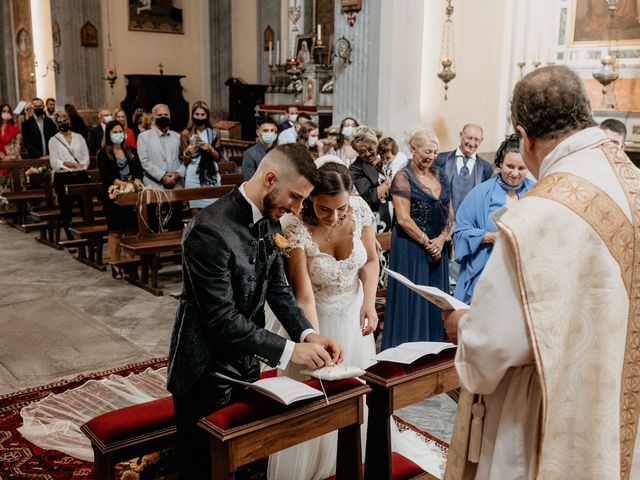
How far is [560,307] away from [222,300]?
1.13 m

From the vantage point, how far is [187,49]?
18.8 meters

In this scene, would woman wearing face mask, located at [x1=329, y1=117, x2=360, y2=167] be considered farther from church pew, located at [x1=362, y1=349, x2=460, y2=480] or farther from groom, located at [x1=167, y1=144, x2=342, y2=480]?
groom, located at [x1=167, y1=144, x2=342, y2=480]

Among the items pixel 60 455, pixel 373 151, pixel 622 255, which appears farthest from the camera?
pixel 373 151

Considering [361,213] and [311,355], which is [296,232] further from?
[311,355]

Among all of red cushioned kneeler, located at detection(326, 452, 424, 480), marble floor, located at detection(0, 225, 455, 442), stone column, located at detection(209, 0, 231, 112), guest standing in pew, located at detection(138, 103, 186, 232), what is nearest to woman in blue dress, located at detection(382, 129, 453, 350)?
marble floor, located at detection(0, 225, 455, 442)

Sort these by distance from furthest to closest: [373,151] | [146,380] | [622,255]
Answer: [373,151], [146,380], [622,255]

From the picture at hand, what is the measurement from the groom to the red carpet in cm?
126

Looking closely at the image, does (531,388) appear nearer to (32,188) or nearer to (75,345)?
(75,345)

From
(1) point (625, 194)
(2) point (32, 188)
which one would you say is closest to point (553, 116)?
(1) point (625, 194)

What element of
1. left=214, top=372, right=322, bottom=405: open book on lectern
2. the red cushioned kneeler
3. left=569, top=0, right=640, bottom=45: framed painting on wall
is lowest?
the red cushioned kneeler

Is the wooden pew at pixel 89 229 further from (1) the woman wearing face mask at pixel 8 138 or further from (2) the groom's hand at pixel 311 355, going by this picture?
(2) the groom's hand at pixel 311 355

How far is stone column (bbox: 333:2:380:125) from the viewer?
346 inches

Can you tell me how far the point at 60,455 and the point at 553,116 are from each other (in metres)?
3.13

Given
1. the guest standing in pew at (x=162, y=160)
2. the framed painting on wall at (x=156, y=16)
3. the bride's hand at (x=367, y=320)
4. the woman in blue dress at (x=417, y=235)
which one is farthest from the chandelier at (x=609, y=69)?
the framed painting on wall at (x=156, y=16)
